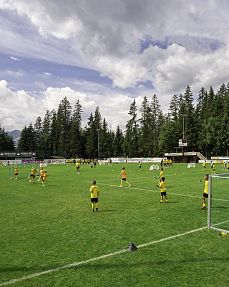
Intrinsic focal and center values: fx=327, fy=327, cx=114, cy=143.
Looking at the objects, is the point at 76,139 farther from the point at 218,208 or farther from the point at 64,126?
the point at 218,208

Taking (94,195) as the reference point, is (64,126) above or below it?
above

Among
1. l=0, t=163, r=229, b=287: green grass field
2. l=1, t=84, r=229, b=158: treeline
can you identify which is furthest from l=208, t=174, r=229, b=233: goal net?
l=1, t=84, r=229, b=158: treeline

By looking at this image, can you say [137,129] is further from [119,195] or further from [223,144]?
[119,195]

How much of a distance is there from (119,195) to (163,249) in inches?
491

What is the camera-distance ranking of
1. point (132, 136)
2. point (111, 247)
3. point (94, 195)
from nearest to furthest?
1. point (111, 247)
2. point (94, 195)
3. point (132, 136)

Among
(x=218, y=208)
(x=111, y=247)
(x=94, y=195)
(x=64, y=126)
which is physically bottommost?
(x=111, y=247)

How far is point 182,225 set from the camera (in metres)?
12.7

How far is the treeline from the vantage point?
3752 inches

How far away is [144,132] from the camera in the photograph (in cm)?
11181

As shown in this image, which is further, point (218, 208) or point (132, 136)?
point (132, 136)

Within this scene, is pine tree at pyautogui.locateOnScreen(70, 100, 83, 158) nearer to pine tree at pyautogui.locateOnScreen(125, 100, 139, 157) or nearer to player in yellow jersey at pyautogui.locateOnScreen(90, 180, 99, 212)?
pine tree at pyautogui.locateOnScreen(125, 100, 139, 157)

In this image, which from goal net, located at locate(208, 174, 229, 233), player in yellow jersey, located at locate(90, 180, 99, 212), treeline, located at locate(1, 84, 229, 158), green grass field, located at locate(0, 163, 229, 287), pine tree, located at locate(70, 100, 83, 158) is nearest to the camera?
green grass field, located at locate(0, 163, 229, 287)

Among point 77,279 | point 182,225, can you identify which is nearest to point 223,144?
point 182,225

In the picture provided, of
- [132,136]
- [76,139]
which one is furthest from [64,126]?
[132,136]
